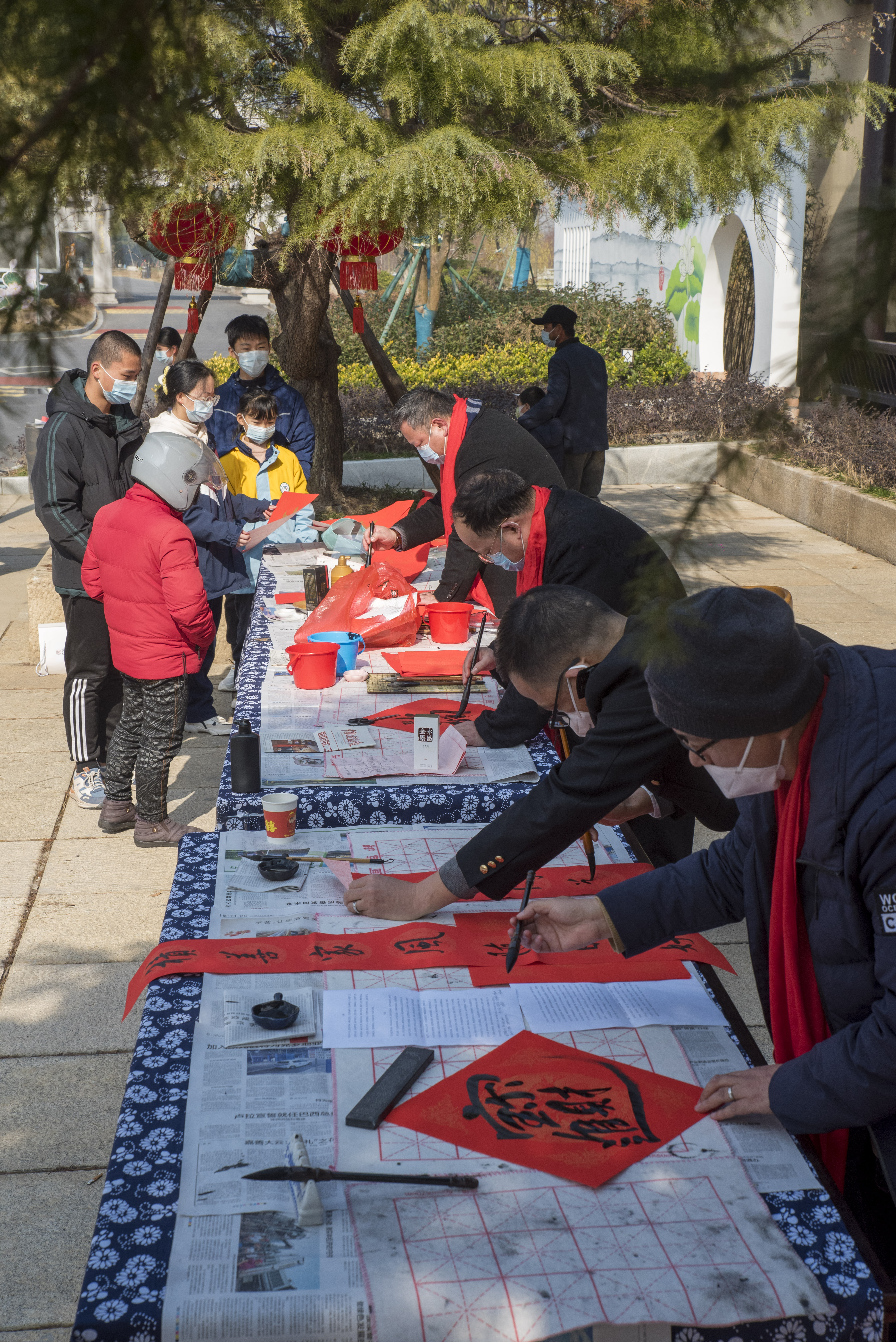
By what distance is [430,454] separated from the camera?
17.0 feet

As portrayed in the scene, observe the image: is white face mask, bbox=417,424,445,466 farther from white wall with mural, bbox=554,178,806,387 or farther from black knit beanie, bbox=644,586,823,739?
black knit beanie, bbox=644,586,823,739

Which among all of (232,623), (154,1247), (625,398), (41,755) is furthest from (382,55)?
(625,398)

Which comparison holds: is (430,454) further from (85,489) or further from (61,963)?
(61,963)

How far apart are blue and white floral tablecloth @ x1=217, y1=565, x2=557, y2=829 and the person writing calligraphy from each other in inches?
12.1

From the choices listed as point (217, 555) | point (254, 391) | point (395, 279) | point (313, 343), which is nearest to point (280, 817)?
point (217, 555)

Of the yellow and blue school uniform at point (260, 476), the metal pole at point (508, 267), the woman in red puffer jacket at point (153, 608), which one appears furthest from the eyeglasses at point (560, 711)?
the metal pole at point (508, 267)

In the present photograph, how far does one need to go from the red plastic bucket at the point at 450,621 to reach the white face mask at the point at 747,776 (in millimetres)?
2533

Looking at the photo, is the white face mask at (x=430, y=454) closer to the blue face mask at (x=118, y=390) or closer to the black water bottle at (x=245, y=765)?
the blue face mask at (x=118, y=390)

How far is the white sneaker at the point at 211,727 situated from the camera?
19.3ft

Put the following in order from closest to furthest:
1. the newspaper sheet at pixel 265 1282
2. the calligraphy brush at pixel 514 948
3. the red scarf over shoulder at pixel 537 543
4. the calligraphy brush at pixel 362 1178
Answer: the newspaper sheet at pixel 265 1282, the calligraphy brush at pixel 362 1178, the calligraphy brush at pixel 514 948, the red scarf over shoulder at pixel 537 543

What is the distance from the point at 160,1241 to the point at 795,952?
3.49 ft

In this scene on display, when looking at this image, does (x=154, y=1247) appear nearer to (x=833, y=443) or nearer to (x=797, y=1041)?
(x=797, y=1041)

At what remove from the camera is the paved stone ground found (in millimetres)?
2490

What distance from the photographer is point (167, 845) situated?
4656 millimetres
